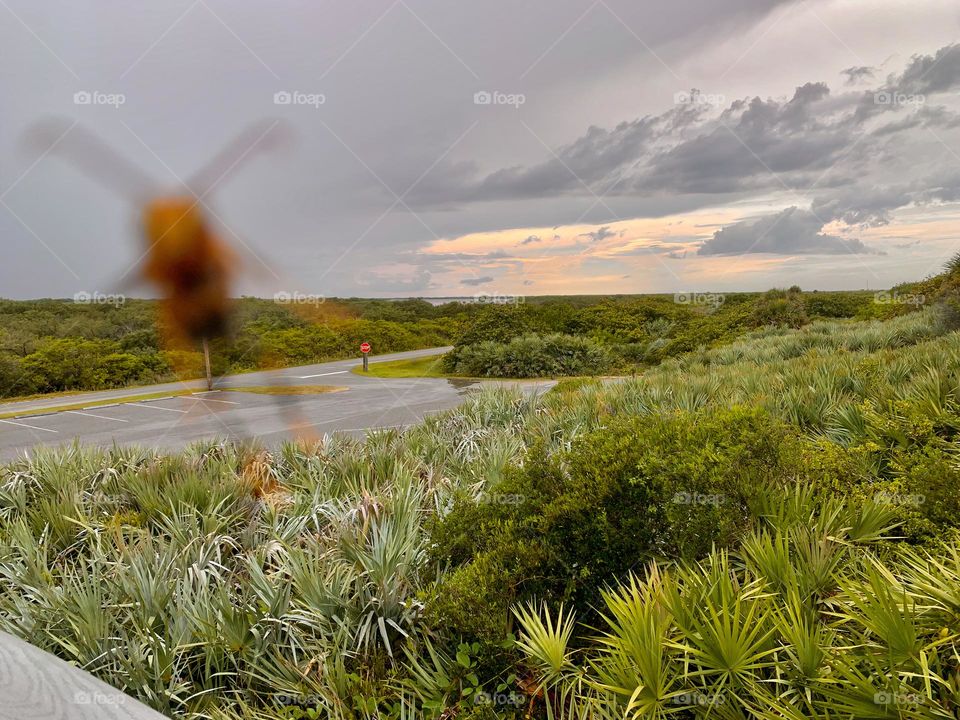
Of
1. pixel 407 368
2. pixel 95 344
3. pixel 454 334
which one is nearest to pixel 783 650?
pixel 407 368

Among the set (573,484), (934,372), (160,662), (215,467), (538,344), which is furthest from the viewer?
(538,344)

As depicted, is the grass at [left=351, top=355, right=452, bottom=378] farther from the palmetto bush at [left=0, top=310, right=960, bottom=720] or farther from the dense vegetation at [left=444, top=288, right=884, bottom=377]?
the palmetto bush at [left=0, top=310, right=960, bottom=720]

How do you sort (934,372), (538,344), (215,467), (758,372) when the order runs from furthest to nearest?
(538,344) → (758,372) → (215,467) → (934,372)

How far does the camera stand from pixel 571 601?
11.9 ft

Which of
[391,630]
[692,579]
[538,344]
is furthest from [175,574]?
[538,344]

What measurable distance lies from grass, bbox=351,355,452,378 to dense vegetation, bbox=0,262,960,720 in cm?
1514

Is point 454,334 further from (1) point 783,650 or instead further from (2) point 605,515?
(1) point 783,650

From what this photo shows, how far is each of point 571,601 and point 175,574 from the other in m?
2.59

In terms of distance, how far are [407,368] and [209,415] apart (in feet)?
34.1

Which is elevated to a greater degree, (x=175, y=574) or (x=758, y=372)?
(x=758, y=372)

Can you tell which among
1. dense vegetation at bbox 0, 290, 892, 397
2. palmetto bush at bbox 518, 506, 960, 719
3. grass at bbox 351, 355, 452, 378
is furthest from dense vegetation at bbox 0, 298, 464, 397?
palmetto bush at bbox 518, 506, 960, 719

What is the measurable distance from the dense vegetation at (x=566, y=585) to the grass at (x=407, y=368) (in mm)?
15137

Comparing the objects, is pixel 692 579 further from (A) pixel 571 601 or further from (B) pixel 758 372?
(B) pixel 758 372

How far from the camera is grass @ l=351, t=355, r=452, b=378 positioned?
20.8 meters
